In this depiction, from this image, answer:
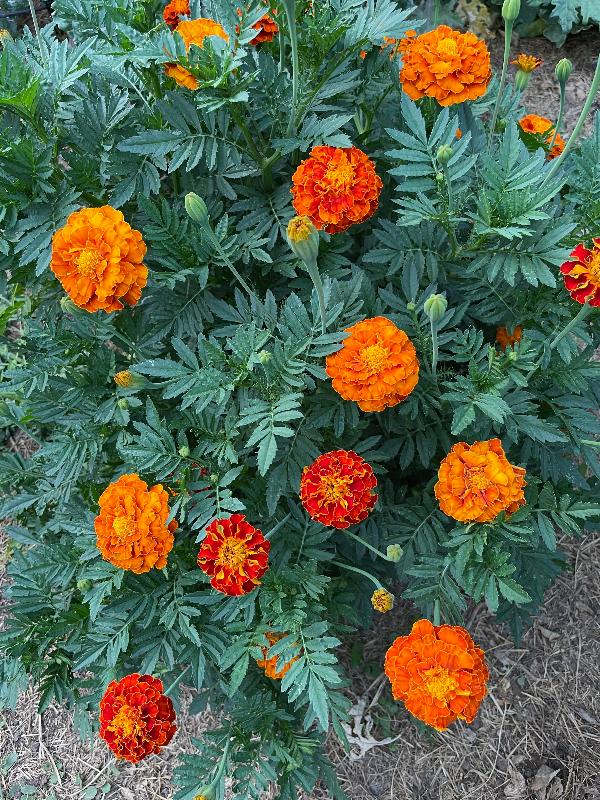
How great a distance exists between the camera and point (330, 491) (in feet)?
4.56

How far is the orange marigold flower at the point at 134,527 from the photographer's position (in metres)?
1.38

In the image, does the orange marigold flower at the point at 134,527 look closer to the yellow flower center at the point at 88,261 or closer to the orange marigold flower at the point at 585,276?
the yellow flower center at the point at 88,261

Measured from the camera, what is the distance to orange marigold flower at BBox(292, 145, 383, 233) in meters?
1.46

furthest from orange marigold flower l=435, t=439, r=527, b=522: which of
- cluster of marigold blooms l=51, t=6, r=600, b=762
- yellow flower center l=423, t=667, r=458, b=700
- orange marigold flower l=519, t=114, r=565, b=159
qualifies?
orange marigold flower l=519, t=114, r=565, b=159

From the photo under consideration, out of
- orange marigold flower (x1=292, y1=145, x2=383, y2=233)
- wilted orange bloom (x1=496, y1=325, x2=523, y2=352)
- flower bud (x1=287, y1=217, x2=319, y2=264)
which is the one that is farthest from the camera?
wilted orange bloom (x1=496, y1=325, x2=523, y2=352)

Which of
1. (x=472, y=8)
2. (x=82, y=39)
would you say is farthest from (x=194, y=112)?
(x=472, y=8)

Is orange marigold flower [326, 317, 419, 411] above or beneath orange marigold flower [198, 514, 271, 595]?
above

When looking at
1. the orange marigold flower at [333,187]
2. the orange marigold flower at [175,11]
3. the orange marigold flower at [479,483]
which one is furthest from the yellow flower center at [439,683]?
the orange marigold flower at [175,11]

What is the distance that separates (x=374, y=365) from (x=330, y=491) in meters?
0.25

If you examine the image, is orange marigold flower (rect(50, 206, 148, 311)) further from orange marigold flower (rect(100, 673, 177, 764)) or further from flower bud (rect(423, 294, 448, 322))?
orange marigold flower (rect(100, 673, 177, 764))

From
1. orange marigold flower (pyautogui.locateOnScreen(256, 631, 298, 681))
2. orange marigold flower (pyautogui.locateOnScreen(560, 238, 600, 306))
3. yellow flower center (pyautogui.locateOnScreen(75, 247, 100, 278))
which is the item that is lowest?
orange marigold flower (pyautogui.locateOnScreen(256, 631, 298, 681))

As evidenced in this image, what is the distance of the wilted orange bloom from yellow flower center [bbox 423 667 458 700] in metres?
0.72

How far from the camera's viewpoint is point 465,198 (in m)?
1.55

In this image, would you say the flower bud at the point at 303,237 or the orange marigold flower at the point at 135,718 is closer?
the flower bud at the point at 303,237
